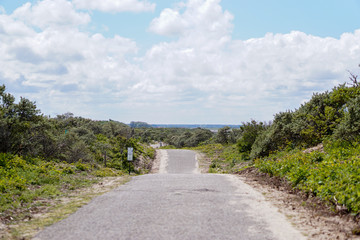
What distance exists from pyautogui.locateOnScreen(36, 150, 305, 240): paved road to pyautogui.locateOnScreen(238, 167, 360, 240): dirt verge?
0.30 metres

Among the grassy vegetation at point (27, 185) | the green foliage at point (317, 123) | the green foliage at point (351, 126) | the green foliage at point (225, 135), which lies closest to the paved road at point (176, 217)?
the grassy vegetation at point (27, 185)

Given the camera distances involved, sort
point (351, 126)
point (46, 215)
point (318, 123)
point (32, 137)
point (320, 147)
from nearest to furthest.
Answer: point (46, 215)
point (351, 126)
point (320, 147)
point (32, 137)
point (318, 123)

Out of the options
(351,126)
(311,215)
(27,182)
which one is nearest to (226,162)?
(351,126)

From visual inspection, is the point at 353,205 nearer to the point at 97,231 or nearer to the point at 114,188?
the point at 97,231

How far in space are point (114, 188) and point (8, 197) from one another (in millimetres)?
3271

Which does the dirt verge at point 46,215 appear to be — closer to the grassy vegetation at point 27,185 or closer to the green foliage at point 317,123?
the grassy vegetation at point 27,185

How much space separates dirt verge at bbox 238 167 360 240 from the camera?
5359 millimetres

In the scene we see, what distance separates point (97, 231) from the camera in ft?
17.9

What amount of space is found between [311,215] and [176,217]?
2848 millimetres

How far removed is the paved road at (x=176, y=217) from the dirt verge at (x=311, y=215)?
0.30m

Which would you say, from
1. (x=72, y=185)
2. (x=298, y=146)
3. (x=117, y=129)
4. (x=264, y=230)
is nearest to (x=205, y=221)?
(x=264, y=230)

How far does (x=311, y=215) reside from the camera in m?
6.54

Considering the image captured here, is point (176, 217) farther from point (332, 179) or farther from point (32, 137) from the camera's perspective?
point (32, 137)

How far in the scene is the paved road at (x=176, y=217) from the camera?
17.3ft
